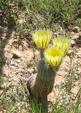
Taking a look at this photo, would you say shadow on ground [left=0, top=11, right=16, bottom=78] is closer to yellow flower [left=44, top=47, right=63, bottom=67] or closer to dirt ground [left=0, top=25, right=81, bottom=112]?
→ dirt ground [left=0, top=25, right=81, bottom=112]

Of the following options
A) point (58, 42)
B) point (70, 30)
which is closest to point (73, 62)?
point (70, 30)

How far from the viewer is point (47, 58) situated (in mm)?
2195

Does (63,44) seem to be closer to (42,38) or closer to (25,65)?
(42,38)

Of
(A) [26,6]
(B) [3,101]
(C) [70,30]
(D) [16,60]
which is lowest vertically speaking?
(B) [3,101]

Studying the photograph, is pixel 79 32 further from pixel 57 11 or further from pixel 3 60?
pixel 3 60

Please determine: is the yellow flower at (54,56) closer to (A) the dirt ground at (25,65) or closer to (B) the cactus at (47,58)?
(B) the cactus at (47,58)

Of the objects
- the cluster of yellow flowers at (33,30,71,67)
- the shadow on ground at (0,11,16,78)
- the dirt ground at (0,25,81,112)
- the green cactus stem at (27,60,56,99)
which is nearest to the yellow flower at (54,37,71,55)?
the cluster of yellow flowers at (33,30,71,67)

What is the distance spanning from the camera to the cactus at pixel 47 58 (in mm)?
2195

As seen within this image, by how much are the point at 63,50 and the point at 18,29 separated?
190 centimetres

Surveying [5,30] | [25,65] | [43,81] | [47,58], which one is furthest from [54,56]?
[5,30]

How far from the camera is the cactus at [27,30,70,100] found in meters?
2.20

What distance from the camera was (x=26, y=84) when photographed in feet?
10.8

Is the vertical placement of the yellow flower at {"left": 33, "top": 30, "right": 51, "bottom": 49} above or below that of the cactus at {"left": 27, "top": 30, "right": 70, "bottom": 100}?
above

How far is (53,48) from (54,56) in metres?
0.10
